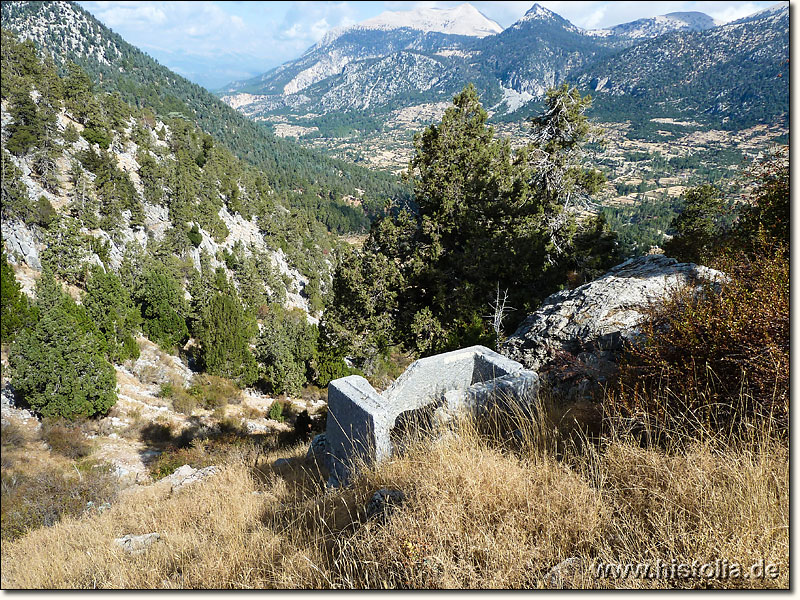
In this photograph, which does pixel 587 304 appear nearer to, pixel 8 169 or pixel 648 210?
pixel 8 169

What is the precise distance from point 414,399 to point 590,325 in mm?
2965

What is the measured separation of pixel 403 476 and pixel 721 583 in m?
2.31

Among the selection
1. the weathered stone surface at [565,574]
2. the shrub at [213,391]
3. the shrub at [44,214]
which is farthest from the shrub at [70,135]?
the weathered stone surface at [565,574]

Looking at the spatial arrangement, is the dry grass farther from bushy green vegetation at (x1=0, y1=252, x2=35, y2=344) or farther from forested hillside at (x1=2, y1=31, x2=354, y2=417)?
forested hillside at (x1=2, y1=31, x2=354, y2=417)

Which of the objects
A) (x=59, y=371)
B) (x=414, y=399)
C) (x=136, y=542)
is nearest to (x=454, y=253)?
(x=414, y=399)

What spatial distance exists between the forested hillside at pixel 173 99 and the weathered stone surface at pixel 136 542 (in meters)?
81.3

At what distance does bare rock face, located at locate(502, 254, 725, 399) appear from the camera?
5.39 metres

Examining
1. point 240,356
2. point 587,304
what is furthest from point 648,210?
point 587,304

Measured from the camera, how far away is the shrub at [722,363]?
297 cm

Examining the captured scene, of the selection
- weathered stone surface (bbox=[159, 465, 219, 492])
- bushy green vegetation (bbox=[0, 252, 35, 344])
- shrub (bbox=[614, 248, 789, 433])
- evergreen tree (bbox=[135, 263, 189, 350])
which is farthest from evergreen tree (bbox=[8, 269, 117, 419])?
shrub (bbox=[614, 248, 789, 433])

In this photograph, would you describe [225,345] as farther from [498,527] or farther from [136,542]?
[498,527]

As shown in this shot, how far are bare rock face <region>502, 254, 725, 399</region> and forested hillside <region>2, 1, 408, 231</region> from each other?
8160 centimetres

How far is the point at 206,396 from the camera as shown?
22.8 m

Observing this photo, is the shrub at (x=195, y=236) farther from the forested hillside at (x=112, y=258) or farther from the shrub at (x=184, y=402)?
the shrub at (x=184, y=402)
